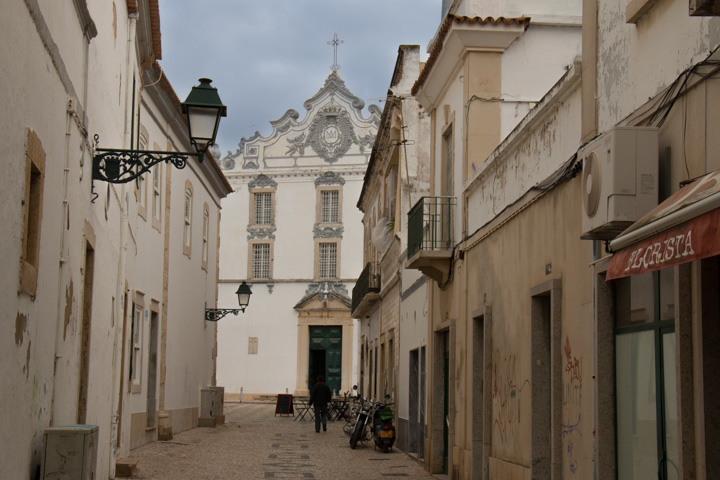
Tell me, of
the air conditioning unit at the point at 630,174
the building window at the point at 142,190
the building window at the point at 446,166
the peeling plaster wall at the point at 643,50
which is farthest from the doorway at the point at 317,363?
the air conditioning unit at the point at 630,174

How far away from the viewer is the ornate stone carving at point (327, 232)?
4403cm

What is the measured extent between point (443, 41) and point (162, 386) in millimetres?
11050

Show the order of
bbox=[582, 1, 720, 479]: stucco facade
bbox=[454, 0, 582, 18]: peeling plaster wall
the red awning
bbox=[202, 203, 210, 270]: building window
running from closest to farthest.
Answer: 1. the red awning
2. bbox=[582, 1, 720, 479]: stucco facade
3. bbox=[454, 0, 582, 18]: peeling plaster wall
4. bbox=[202, 203, 210, 270]: building window

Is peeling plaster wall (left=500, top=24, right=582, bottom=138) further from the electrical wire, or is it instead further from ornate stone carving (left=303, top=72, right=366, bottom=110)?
ornate stone carving (left=303, top=72, right=366, bottom=110)

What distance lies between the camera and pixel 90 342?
1053cm

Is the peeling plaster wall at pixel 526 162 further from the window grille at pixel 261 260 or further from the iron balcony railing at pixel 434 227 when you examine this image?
the window grille at pixel 261 260

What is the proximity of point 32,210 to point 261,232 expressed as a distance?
123 feet

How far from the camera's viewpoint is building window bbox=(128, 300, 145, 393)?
18281 millimetres

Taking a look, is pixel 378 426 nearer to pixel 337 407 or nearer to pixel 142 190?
pixel 142 190

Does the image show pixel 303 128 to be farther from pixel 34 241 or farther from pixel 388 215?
pixel 34 241

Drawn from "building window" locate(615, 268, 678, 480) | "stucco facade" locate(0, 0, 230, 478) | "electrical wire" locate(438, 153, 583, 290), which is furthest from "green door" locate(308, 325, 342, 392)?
"building window" locate(615, 268, 678, 480)

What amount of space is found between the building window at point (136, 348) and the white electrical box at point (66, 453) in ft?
33.5

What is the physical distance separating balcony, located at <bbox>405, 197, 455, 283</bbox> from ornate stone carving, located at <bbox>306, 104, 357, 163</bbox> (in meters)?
29.2

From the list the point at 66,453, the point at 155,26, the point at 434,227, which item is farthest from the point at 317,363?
the point at 66,453
